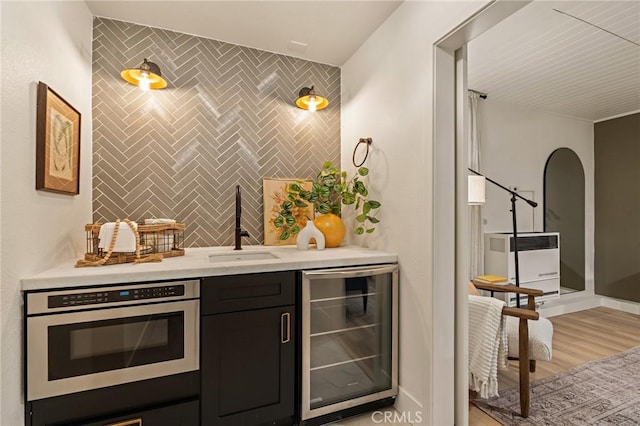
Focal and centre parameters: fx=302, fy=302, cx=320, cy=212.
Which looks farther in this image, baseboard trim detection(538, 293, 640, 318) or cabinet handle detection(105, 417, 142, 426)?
baseboard trim detection(538, 293, 640, 318)

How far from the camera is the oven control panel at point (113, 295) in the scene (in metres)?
1.33

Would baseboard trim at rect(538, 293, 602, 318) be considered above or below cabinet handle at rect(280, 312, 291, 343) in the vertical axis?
below

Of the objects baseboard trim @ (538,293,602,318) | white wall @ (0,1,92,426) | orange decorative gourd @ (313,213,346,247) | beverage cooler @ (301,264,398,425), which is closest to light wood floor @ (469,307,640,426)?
baseboard trim @ (538,293,602,318)

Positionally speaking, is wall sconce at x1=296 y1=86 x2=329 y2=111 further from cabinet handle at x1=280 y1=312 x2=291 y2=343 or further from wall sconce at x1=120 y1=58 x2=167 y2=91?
cabinet handle at x1=280 y1=312 x2=291 y2=343

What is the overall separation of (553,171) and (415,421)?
13.7 ft

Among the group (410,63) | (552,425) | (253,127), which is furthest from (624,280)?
(253,127)

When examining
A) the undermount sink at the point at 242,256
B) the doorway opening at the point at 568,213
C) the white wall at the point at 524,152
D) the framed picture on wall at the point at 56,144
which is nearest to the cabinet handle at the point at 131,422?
the undermount sink at the point at 242,256

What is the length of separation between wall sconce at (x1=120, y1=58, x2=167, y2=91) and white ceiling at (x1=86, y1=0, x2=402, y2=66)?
354mm

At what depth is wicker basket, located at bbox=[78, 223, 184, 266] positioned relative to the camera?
1.63 metres

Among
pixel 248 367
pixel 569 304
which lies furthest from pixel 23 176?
pixel 569 304

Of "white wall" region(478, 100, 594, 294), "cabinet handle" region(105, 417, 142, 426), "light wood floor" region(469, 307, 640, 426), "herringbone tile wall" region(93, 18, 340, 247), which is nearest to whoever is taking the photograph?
"cabinet handle" region(105, 417, 142, 426)

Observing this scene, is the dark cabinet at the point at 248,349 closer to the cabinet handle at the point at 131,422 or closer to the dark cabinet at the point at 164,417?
the dark cabinet at the point at 164,417

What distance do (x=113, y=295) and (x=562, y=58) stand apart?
3.93 m

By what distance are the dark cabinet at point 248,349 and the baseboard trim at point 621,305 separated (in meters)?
5.04
